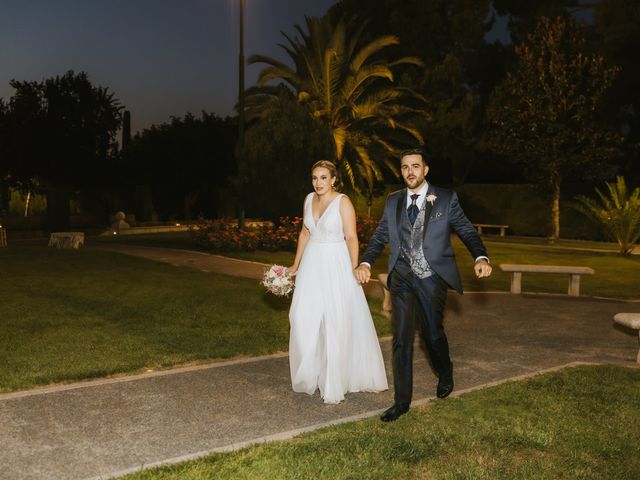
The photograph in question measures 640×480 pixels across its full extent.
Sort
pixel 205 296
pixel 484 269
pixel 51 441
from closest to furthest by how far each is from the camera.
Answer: pixel 51 441
pixel 484 269
pixel 205 296

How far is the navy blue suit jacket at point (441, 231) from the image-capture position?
546 cm

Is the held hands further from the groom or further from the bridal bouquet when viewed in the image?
the bridal bouquet

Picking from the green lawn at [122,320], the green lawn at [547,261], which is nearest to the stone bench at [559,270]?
the green lawn at [547,261]

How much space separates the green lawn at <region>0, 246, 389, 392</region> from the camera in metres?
7.20

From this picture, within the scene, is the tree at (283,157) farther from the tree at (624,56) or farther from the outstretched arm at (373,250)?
the tree at (624,56)

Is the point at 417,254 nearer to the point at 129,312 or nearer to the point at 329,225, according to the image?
the point at 329,225

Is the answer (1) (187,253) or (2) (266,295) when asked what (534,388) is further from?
(1) (187,253)

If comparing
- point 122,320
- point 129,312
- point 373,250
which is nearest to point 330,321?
point 373,250

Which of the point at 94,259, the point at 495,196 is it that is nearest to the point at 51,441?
the point at 94,259

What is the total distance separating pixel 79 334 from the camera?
28.1 ft

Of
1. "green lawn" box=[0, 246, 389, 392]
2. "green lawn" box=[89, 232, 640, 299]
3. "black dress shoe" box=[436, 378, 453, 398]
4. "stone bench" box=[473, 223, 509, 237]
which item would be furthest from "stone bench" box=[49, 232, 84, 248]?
"stone bench" box=[473, 223, 509, 237]

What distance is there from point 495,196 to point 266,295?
23826mm

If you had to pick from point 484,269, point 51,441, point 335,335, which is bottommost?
point 51,441

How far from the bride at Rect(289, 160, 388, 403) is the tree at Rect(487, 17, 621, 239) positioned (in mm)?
23826
